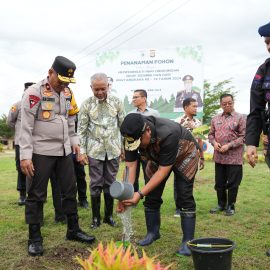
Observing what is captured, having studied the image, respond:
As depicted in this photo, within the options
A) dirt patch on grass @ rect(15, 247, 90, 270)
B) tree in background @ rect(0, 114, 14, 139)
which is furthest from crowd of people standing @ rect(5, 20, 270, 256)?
tree in background @ rect(0, 114, 14, 139)

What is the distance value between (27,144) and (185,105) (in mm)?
2967

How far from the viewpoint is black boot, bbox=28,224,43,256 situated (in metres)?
4.07

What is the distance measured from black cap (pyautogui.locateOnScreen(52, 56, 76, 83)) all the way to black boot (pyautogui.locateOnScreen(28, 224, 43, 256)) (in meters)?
1.57

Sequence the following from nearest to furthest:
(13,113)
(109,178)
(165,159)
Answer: (165,159) < (109,178) < (13,113)

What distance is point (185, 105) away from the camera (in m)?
6.27

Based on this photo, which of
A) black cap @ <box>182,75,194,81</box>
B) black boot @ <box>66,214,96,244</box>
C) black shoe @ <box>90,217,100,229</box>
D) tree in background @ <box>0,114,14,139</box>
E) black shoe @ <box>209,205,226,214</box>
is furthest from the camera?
A: tree in background @ <box>0,114,14,139</box>

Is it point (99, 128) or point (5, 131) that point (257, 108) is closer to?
point (99, 128)

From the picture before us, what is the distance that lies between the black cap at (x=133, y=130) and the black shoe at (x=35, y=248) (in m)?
1.52

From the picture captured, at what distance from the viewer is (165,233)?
4.88 meters

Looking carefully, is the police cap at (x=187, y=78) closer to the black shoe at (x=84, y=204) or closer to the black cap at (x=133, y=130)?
the black shoe at (x=84, y=204)

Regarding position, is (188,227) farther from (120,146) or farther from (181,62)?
(181,62)

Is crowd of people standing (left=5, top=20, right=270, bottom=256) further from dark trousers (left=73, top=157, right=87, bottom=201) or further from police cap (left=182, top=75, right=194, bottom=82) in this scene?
police cap (left=182, top=75, right=194, bottom=82)

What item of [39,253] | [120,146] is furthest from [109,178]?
[39,253]

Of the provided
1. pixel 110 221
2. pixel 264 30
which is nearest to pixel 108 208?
pixel 110 221
